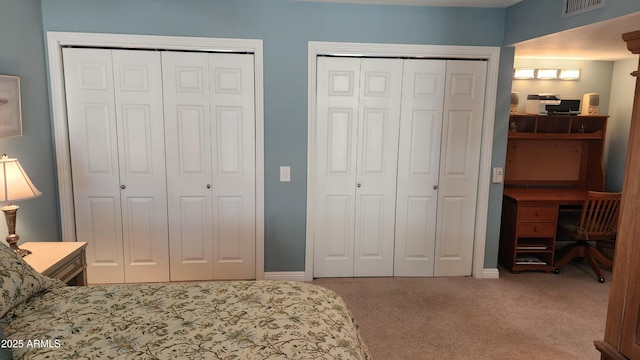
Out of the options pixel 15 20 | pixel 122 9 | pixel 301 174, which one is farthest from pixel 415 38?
pixel 15 20

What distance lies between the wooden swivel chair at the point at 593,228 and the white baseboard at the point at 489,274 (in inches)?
25.4

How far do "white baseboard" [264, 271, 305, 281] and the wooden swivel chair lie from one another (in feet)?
8.18

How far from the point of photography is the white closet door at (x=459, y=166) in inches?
146

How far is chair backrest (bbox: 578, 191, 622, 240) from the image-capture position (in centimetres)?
381

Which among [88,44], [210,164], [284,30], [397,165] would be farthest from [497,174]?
[88,44]

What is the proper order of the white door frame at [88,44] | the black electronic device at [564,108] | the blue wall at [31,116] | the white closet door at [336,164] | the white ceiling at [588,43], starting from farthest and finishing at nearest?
the black electronic device at [564,108]
the white closet door at [336,164]
the white door frame at [88,44]
the blue wall at [31,116]
the white ceiling at [588,43]

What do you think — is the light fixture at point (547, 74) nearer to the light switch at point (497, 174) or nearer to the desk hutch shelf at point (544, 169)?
the desk hutch shelf at point (544, 169)

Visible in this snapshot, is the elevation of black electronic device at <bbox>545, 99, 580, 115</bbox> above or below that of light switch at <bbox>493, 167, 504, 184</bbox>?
above

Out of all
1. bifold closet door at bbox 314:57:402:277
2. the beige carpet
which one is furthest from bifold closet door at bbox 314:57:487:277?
the beige carpet

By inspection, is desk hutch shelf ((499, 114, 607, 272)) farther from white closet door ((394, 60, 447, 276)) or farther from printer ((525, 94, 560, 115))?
white closet door ((394, 60, 447, 276))

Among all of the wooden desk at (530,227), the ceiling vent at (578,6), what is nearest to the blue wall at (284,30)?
the ceiling vent at (578,6)

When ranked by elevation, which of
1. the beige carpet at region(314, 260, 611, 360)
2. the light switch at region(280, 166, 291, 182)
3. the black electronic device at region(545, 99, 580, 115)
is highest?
the black electronic device at region(545, 99, 580, 115)

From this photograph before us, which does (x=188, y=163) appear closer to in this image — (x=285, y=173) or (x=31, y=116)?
(x=285, y=173)

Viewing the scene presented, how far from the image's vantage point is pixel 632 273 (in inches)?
68.6
